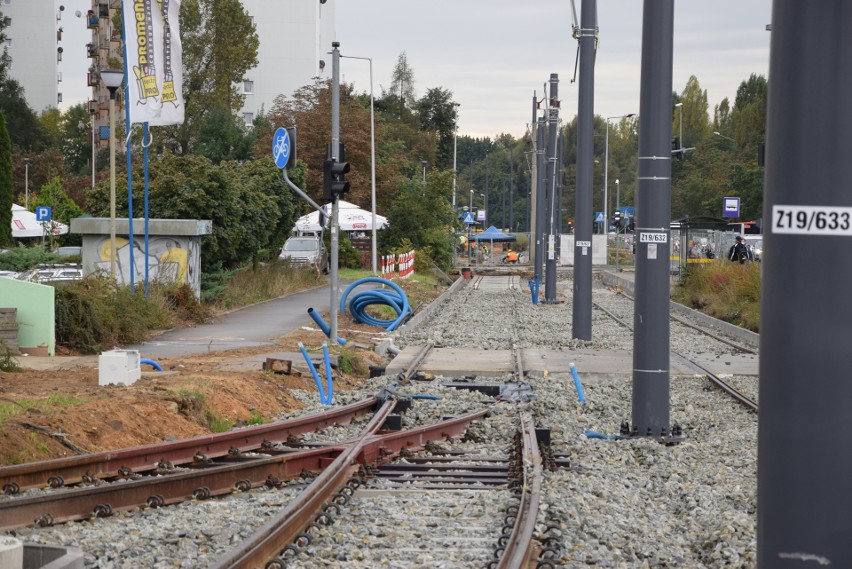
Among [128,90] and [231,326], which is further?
[231,326]

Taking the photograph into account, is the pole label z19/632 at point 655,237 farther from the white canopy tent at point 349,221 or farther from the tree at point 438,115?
the tree at point 438,115

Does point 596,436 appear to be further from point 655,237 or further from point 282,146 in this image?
point 282,146

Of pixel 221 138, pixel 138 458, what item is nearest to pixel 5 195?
pixel 221 138

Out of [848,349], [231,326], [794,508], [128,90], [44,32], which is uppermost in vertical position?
[44,32]

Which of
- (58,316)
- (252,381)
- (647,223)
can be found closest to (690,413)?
(647,223)

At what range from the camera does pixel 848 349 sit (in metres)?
3.44

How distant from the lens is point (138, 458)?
1014cm

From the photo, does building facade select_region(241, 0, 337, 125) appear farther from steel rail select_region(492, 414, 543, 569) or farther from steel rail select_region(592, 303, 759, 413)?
steel rail select_region(492, 414, 543, 569)

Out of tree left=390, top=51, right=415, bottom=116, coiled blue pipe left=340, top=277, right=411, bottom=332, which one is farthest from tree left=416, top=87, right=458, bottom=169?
coiled blue pipe left=340, top=277, right=411, bottom=332

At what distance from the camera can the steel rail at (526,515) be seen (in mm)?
6875

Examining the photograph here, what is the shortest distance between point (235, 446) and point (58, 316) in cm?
994

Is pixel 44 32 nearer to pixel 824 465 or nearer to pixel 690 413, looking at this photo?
pixel 690 413

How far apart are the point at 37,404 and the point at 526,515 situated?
21.6ft

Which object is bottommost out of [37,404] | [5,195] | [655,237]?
[37,404]
